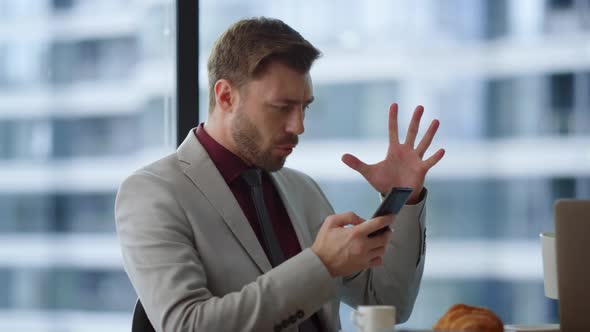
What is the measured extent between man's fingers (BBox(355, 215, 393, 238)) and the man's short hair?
51cm

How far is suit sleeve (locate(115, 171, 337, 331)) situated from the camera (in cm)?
170

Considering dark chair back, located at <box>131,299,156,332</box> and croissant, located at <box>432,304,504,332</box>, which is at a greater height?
croissant, located at <box>432,304,504,332</box>

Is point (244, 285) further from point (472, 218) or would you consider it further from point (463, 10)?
point (463, 10)

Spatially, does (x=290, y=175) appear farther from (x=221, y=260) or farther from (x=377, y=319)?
(x=377, y=319)

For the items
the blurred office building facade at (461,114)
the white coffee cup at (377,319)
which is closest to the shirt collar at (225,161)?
the white coffee cup at (377,319)

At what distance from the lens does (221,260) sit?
6.15 feet

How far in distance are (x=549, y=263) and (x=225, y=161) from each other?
81 cm

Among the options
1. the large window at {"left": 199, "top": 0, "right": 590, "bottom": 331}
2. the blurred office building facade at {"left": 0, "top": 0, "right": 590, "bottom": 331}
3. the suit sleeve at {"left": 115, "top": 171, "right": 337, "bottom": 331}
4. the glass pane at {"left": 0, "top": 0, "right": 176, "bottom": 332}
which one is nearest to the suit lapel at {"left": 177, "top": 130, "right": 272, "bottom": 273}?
the suit sleeve at {"left": 115, "top": 171, "right": 337, "bottom": 331}

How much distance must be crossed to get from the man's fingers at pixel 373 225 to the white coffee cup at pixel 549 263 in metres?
0.39

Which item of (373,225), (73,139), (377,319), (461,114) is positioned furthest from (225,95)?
(461,114)

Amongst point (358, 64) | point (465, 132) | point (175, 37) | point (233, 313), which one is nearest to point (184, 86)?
point (175, 37)

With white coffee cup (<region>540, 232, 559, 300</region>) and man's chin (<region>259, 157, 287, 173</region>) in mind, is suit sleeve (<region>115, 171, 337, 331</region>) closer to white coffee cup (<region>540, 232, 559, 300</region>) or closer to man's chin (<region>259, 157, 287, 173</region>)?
man's chin (<region>259, 157, 287, 173</region>)

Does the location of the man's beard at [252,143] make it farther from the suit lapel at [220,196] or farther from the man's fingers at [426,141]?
the man's fingers at [426,141]

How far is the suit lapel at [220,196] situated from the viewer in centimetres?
191
